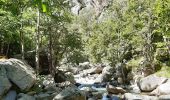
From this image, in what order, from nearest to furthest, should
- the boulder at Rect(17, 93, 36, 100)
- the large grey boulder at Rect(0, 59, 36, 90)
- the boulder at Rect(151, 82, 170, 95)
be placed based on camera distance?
the boulder at Rect(17, 93, 36, 100) → the large grey boulder at Rect(0, 59, 36, 90) → the boulder at Rect(151, 82, 170, 95)

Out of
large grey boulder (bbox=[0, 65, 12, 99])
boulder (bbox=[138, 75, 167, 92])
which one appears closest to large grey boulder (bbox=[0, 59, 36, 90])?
large grey boulder (bbox=[0, 65, 12, 99])

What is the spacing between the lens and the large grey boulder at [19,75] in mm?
22203

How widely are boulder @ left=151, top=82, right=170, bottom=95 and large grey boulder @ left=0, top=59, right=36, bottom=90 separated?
1606cm

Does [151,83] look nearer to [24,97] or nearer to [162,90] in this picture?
[162,90]

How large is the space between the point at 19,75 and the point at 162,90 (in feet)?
57.6

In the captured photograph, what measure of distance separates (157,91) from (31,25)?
52.5ft

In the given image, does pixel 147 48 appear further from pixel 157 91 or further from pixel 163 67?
pixel 157 91

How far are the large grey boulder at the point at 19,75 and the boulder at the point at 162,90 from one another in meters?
16.1

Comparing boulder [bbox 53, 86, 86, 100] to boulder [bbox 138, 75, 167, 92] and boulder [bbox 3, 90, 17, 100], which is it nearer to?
boulder [bbox 3, 90, 17, 100]

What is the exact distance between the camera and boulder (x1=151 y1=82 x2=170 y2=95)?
33013 millimetres

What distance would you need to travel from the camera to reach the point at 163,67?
145 feet

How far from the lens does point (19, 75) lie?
22516mm

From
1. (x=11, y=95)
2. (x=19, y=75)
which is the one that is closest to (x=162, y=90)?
(x=19, y=75)

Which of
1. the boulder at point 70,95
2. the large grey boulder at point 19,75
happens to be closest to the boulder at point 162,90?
the boulder at point 70,95
